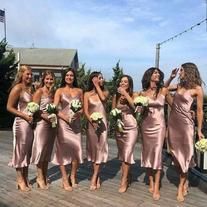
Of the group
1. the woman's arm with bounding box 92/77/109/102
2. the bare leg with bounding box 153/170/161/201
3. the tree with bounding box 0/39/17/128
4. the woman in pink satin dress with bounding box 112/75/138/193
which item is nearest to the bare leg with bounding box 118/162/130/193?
the woman in pink satin dress with bounding box 112/75/138/193

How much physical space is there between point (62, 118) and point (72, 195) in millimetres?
1246

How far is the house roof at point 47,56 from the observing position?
1757 inches

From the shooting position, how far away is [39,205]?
19.1ft

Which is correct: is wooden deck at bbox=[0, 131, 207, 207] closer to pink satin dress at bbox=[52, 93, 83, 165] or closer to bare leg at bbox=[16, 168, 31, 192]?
bare leg at bbox=[16, 168, 31, 192]

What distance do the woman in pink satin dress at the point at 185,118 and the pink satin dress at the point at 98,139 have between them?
1.21 metres

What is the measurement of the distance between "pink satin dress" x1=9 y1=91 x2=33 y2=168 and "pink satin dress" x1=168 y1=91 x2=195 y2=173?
2.29 meters

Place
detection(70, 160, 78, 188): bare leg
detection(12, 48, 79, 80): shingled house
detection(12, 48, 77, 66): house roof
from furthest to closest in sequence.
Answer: detection(12, 48, 77, 66): house roof → detection(12, 48, 79, 80): shingled house → detection(70, 160, 78, 188): bare leg

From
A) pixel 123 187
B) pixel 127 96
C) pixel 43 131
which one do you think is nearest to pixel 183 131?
pixel 127 96

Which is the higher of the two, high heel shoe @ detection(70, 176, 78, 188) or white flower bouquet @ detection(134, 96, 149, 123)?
white flower bouquet @ detection(134, 96, 149, 123)

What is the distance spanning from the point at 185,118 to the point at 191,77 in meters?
0.62

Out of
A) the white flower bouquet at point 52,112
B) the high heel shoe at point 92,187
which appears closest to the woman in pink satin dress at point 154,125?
the high heel shoe at point 92,187

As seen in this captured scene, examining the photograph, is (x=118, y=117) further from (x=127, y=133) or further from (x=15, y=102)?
(x=15, y=102)

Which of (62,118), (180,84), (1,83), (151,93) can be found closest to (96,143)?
(62,118)

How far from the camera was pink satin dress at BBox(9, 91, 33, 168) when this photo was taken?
6.58 meters
